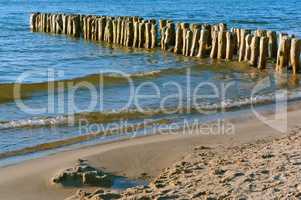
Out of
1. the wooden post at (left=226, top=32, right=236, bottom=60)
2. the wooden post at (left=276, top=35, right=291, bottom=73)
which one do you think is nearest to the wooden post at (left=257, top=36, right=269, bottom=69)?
the wooden post at (left=276, top=35, right=291, bottom=73)

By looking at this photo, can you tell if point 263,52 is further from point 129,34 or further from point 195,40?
point 129,34

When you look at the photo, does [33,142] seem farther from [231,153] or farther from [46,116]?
[231,153]

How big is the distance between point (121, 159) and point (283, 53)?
415 inches

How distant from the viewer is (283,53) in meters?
17.6

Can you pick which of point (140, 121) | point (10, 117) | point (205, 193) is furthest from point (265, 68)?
point (205, 193)

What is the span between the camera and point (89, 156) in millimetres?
8453

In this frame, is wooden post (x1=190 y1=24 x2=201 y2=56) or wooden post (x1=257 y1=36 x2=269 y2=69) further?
wooden post (x1=190 y1=24 x2=201 y2=56)

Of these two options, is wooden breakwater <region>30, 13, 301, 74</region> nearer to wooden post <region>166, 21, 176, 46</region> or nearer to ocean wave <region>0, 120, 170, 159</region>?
wooden post <region>166, 21, 176, 46</region>

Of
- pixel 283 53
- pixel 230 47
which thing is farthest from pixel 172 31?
pixel 283 53

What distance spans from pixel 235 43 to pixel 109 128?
11647mm

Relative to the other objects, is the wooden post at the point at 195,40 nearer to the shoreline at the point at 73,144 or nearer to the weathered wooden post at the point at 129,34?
the weathered wooden post at the point at 129,34

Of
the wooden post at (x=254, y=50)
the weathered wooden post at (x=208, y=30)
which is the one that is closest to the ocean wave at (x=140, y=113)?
the wooden post at (x=254, y=50)

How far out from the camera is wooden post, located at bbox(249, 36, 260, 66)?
1831 cm

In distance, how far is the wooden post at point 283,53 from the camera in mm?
17297
